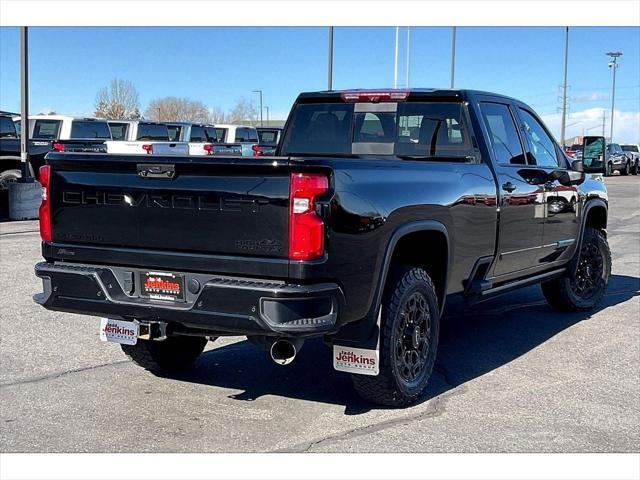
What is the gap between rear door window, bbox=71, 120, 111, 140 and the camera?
63.5 ft

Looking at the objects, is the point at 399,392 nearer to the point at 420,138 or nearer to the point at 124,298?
the point at 124,298

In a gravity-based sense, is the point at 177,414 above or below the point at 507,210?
below

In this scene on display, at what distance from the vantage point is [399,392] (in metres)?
4.80

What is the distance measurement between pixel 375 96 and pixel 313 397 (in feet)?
8.17

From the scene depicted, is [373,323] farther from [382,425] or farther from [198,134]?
[198,134]

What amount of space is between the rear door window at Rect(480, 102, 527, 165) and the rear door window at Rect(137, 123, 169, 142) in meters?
17.1

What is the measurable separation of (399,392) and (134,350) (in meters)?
1.90

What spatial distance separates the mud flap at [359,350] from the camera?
4.51m

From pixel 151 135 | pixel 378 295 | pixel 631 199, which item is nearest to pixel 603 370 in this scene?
pixel 378 295

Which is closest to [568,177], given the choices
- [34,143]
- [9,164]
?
[9,164]

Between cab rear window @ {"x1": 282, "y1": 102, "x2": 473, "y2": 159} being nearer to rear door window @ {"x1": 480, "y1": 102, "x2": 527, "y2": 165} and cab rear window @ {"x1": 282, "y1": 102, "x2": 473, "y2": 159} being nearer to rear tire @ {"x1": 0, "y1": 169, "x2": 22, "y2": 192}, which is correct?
rear door window @ {"x1": 480, "y1": 102, "x2": 527, "y2": 165}

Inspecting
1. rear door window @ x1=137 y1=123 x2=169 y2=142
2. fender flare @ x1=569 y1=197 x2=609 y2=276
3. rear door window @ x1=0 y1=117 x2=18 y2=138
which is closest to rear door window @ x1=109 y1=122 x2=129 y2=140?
rear door window @ x1=137 y1=123 x2=169 y2=142

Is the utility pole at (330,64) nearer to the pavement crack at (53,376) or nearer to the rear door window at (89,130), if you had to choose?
the rear door window at (89,130)

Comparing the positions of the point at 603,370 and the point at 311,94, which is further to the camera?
the point at 311,94
